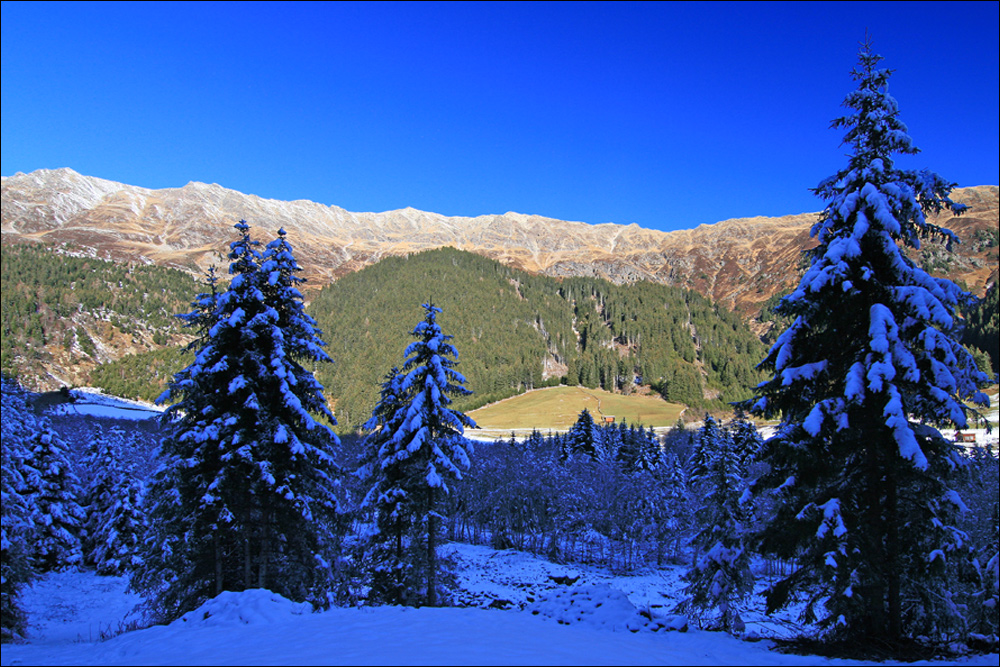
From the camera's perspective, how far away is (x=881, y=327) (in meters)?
9.15

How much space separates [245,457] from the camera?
13414 millimetres

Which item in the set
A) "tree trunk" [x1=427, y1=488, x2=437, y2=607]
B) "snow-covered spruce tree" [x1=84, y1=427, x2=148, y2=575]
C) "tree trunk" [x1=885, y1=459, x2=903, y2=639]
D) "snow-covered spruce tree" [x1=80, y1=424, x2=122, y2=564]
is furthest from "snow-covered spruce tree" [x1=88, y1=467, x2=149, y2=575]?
"tree trunk" [x1=885, y1=459, x2=903, y2=639]

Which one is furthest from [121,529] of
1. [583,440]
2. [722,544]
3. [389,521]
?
[583,440]

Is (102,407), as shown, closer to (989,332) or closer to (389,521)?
(389,521)

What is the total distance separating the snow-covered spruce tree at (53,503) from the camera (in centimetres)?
2894

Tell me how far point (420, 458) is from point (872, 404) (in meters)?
14.1

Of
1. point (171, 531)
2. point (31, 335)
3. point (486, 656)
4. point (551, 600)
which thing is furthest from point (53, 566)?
point (31, 335)

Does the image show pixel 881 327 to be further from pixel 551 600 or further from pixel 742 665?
pixel 551 600

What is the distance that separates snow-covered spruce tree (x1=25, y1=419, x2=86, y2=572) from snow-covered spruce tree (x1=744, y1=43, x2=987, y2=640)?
36.4 meters

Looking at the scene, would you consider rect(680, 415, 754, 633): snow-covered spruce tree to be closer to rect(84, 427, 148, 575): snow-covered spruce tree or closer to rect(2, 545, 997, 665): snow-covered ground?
Answer: rect(2, 545, 997, 665): snow-covered ground

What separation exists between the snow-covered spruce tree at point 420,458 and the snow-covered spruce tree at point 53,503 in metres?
22.3

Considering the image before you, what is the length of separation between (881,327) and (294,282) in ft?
47.8

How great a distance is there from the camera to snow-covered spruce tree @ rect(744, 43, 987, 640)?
9195 millimetres

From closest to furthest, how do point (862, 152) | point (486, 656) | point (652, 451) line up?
point (486, 656)
point (862, 152)
point (652, 451)
